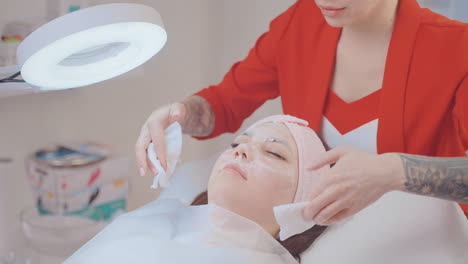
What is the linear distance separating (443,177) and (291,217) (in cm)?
28

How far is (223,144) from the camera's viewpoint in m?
2.39

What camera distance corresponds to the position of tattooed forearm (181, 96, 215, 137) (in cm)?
140

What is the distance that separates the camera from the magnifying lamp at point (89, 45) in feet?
2.50

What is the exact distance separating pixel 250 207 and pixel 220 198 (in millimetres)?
65

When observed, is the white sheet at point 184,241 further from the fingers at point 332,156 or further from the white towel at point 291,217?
the fingers at point 332,156

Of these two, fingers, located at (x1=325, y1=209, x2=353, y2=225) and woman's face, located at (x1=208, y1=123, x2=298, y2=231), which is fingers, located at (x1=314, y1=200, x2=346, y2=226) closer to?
fingers, located at (x1=325, y1=209, x2=353, y2=225)

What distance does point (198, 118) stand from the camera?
4.77 ft

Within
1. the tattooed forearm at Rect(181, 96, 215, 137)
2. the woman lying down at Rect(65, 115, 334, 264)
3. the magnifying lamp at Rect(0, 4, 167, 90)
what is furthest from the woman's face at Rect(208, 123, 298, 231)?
the magnifying lamp at Rect(0, 4, 167, 90)

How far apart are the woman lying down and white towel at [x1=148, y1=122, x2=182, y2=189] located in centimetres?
9

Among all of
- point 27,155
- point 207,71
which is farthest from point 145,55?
point 207,71

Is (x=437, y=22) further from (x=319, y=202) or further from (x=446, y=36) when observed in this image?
(x=319, y=202)

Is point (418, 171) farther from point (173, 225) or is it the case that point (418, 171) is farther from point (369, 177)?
point (173, 225)

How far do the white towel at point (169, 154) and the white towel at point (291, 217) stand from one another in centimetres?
28

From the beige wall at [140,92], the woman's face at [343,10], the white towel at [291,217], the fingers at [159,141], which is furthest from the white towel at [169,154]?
the beige wall at [140,92]
